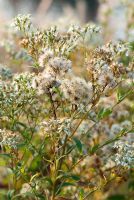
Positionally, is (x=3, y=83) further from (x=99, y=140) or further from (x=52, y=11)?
(x=52, y=11)

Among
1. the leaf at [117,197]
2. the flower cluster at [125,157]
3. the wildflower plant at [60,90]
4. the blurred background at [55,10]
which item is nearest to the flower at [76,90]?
the wildflower plant at [60,90]

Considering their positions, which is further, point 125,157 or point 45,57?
point 125,157

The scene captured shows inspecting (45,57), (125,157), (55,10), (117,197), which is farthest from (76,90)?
(55,10)

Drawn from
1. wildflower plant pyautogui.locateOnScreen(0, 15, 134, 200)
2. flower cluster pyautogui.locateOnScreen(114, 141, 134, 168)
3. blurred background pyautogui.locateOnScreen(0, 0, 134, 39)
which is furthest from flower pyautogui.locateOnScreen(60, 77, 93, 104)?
blurred background pyautogui.locateOnScreen(0, 0, 134, 39)

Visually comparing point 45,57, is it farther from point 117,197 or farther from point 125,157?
point 117,197

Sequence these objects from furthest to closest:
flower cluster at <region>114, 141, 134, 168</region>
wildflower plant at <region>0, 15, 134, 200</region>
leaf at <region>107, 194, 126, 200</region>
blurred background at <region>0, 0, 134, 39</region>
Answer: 1. blurred background at <region>0, 0, 134, 39</region>
2. leaf at <region>107, 194, 126, 200</region>
3. flower cluster at <region>114, 141, 134, 168</region>
4. wildflower plant at <region>0, 15, 134, 200</region>

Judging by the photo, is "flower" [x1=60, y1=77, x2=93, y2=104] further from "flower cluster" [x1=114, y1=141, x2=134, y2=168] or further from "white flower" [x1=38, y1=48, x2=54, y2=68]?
"flower cluster" [x1=114, y1=141, x2=134, y2=168]

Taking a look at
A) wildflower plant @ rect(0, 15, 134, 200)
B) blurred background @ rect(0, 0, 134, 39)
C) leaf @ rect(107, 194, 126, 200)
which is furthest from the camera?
blurred background @ rect(0, 0, 134, 39)

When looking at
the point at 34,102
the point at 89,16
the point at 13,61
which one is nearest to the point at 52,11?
the point at 89,16

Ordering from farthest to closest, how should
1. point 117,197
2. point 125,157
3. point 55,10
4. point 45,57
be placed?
point 55,10 → point 117,197 → point 125,157 → point 45,57

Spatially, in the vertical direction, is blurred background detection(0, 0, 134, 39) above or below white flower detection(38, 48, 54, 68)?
above

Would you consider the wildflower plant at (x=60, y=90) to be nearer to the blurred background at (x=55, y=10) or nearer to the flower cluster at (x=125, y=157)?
the flower cluster at (x=125, y=157)
